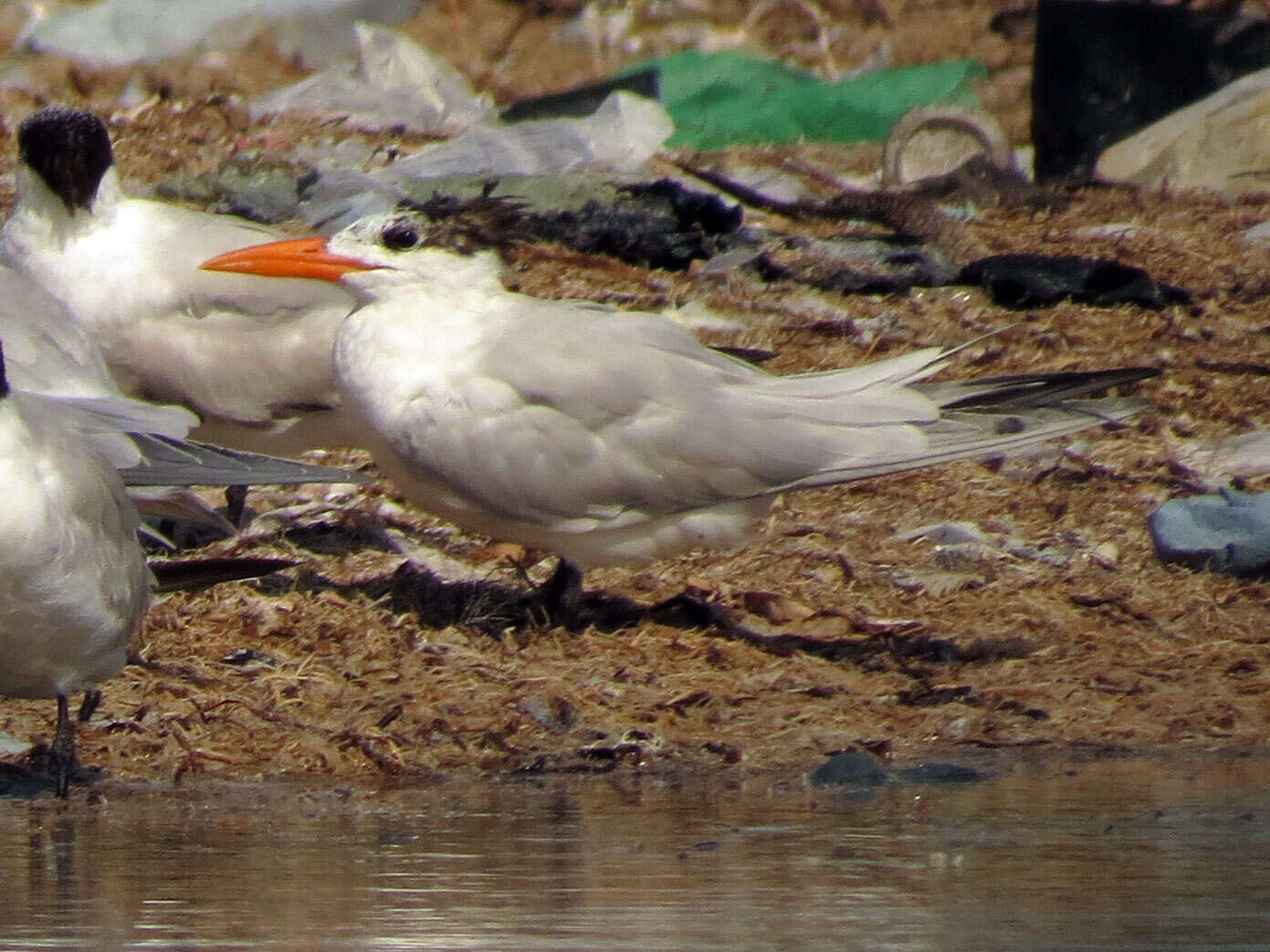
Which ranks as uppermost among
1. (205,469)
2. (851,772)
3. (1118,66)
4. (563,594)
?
(1118,66)

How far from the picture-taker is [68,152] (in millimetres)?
7133

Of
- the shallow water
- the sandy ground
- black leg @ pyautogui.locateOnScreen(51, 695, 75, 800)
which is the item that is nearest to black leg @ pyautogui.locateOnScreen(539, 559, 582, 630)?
the sandy ground

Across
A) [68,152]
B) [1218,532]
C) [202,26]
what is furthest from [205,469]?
[202,26]

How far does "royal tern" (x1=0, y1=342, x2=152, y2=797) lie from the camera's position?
446 cm

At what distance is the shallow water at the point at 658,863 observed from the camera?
11.1ft

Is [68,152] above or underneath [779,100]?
underneath

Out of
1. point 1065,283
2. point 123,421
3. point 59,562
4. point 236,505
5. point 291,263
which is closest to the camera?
point 59,562

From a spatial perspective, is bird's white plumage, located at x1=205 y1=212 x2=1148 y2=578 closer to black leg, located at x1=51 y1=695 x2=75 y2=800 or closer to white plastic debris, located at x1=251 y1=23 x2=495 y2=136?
black leg, located at x1=51 y1=695 x2=75 y2=800

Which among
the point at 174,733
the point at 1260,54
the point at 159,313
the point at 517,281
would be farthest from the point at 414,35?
the point at 174,733

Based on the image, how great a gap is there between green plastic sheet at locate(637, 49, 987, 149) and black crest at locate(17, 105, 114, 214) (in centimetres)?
381

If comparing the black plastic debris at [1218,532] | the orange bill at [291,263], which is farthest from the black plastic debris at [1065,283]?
the orange bill at [291,263]

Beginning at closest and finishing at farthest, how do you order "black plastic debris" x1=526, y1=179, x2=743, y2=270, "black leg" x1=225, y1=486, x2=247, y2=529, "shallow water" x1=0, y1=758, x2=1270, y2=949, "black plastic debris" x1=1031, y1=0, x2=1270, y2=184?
"shallow water" x1=0, y1=758, x2=1270, y2=949, "black leg" x1=225, y1=486, x2=247, y2=529, "black plastic debris" x1=526, y1=179, x2=743, y2=270, "black plastic debris" x1=1031, y1=0, x2=1270, y2=184

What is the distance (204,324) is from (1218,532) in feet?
8.78

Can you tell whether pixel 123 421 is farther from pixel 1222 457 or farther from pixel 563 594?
pixel 1222 457
